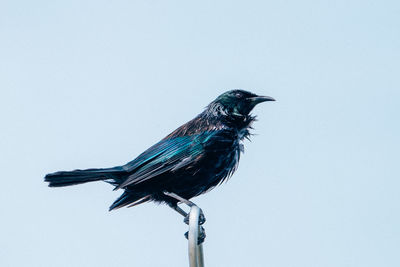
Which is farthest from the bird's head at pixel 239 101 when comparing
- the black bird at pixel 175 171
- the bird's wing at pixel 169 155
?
the bird's wing at pixel 169 155

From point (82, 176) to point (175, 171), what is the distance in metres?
0.89

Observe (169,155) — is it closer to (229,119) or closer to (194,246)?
(229,119)

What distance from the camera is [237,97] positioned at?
902cm

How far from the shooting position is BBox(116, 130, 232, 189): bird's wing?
819 cm

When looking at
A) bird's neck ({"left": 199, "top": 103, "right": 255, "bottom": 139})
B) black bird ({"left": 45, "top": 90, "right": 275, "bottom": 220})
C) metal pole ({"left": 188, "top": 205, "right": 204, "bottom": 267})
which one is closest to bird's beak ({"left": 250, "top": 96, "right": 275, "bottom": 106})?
bird's neck ({"left": 199, "top": 103, "right": 255, "bottom": 139})

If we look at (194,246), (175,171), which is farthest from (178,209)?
(194,246)

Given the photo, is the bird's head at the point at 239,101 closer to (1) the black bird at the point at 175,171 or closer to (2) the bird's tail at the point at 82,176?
(1) the black bird at the point at 175,171

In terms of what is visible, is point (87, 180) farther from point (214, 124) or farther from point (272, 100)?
point (272, 100)

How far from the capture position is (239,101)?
9.02 meters

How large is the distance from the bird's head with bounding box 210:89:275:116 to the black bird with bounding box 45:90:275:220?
0.37 m

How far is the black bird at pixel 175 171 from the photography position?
817 cm

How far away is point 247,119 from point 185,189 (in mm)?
1147

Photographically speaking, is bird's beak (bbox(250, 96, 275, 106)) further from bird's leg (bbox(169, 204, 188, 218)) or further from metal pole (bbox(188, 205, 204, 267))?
metal pole (bbox(188, 205, 204, 267))

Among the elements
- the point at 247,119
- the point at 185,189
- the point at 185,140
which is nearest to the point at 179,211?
the point at 185,189
